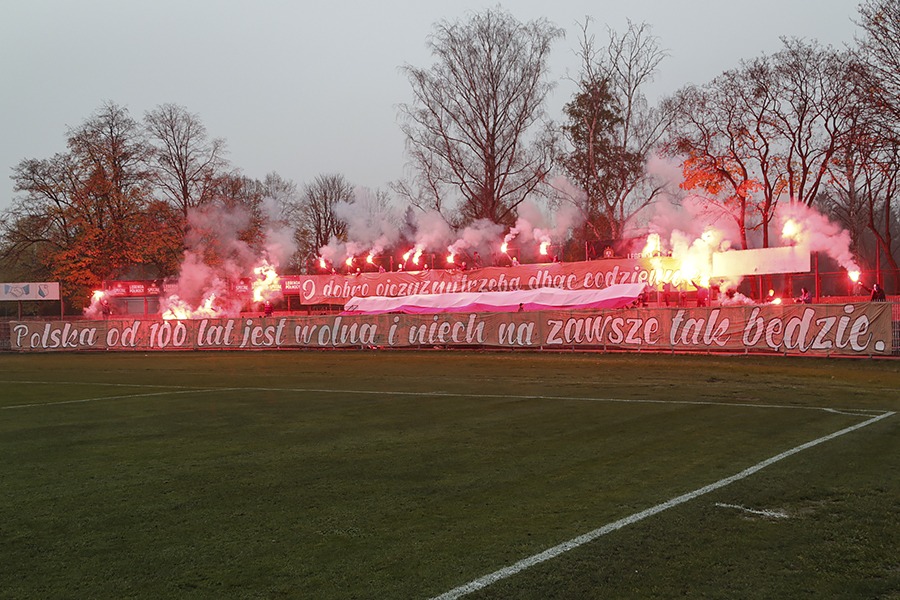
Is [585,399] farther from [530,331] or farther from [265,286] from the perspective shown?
[265,286]

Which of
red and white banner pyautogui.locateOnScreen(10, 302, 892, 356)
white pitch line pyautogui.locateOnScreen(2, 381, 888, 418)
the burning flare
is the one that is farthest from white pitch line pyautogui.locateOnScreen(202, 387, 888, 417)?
the burning flare

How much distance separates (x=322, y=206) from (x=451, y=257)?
3256 centimetres

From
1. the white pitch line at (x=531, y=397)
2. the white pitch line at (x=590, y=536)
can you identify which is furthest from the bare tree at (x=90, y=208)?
the white pitch line at (x=590, y=536)

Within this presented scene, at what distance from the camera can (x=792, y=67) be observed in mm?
38438

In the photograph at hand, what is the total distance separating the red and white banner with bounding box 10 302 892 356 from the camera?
2305 cm

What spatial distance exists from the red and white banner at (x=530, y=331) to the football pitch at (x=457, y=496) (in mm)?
8369

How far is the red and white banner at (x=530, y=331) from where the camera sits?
2305cm

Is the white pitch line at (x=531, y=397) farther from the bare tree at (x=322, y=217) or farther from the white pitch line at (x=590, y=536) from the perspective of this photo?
the bare tree at (x=322, y=217)

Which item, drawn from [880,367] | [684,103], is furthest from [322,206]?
[880,367]

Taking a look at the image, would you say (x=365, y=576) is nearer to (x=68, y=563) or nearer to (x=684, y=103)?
(x=68, y=563)

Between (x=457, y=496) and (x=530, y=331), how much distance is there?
23.6 metres

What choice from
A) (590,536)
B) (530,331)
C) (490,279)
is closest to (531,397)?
(590,536)

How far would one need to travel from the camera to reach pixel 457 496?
23.3 feet

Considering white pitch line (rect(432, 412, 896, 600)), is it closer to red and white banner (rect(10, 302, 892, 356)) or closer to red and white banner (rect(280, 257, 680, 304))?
red and white banner (rect(10, 302, 892, 356))
